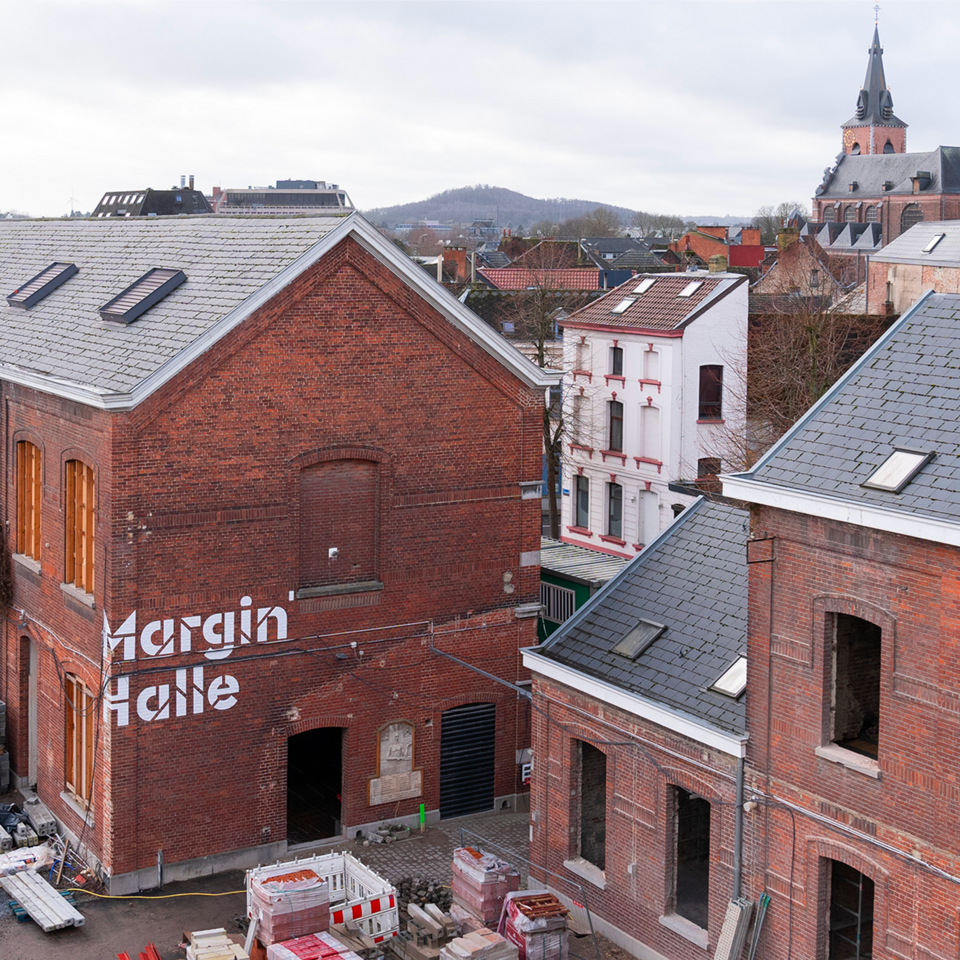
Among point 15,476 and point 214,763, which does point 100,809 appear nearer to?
point 214,763

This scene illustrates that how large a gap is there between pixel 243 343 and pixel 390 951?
996 cm

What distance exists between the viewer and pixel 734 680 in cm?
1750

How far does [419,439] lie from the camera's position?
23328 mm

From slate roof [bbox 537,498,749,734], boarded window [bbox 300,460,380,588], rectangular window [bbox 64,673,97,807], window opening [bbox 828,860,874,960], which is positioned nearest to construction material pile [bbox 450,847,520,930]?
slate roof [bbox 537,498,749,734]

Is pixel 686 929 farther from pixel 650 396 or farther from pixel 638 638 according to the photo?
pixel 650 396

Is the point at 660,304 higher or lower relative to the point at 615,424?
higher

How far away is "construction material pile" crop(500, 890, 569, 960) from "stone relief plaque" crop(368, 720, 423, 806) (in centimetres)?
524

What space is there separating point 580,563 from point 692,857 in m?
10.5

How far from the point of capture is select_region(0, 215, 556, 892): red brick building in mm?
20844

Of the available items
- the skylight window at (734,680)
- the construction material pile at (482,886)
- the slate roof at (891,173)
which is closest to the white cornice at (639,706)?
the skylight window at (734,680)

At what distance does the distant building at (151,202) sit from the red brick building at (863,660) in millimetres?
37474

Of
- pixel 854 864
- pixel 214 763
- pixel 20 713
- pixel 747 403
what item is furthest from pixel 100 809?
pixel 747 403

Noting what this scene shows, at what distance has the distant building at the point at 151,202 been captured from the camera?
51594 mm

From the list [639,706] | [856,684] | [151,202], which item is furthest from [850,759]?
[151,202]
